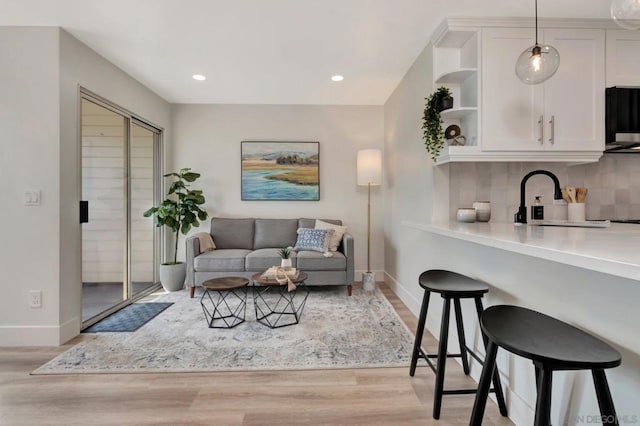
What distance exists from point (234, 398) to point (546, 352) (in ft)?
5.26

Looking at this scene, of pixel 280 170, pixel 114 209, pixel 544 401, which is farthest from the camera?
pixel 280 170

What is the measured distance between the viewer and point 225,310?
3.15 meters

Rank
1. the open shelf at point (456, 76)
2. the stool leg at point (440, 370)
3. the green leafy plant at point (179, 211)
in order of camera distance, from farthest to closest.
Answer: the green leafy plant at point (179, 211)
the open shelf at point (456, 76)
the stool leg at point (440, 370)

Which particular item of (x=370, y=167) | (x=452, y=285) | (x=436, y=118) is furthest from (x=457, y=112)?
(x=370, y=167)

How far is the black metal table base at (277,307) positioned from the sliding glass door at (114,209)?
1455mm

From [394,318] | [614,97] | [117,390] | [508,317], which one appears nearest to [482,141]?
[614,97]

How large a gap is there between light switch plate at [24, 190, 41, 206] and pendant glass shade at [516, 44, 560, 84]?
3.53 meters

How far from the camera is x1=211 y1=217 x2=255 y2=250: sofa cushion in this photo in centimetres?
415

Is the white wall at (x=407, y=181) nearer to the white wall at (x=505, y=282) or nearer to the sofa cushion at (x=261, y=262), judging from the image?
the white wall at (x=505, y=282)

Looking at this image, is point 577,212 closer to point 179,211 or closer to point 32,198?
point 179,211

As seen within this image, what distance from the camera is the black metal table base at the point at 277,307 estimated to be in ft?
9.37

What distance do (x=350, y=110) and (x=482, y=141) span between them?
2.50 m

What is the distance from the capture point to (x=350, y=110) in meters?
4.45

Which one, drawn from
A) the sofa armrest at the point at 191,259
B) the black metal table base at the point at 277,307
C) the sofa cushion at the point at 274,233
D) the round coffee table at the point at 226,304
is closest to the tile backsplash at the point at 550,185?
the black metal table base at the point at 277,307
